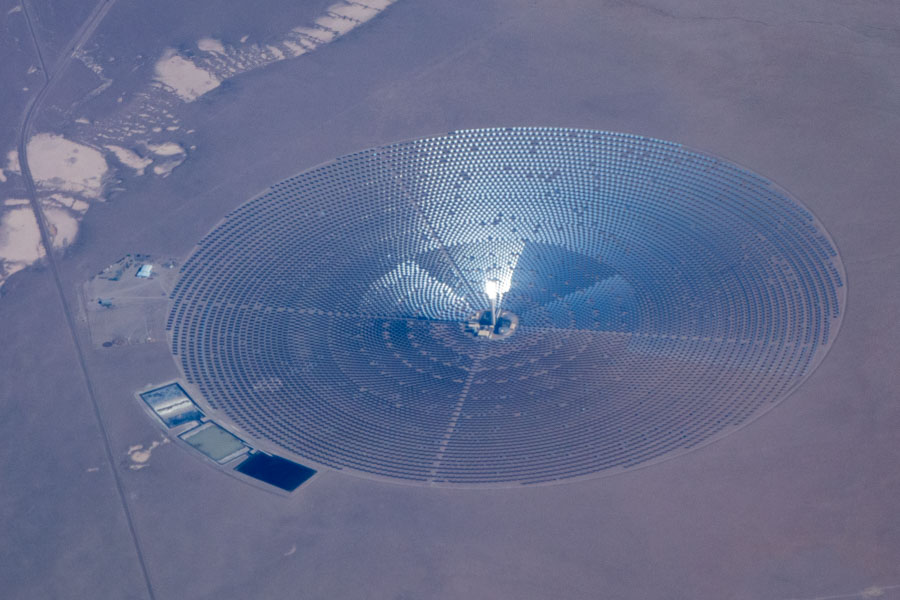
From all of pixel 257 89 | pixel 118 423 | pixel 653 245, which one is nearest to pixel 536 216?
pixel 653 245

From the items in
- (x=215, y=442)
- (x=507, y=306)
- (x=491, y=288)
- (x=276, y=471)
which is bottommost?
(x=276, y=471)

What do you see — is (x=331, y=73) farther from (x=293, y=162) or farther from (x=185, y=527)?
(x=185, y=527)

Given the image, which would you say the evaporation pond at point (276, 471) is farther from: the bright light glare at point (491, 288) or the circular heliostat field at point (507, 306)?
the bright light glare at point (491, 288)

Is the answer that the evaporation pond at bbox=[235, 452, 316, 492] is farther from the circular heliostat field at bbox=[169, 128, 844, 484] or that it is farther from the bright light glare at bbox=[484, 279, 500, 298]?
the bright light glare at bbox=[484, 279, 500, 298]

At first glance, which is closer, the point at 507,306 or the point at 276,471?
the point at 276,471

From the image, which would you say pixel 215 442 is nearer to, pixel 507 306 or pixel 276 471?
pixel 276 471

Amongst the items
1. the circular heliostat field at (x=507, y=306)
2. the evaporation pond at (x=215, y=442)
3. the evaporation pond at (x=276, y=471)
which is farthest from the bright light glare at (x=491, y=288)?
the evaporation pond at (x=215, y=442)

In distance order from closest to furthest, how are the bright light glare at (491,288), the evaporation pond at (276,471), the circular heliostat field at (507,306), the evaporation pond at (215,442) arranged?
the evaporation pond at (276,471) < the evaporation pond at (215,442) < the circular heliostat field at (507,306) < the bright light glare at (491,288)

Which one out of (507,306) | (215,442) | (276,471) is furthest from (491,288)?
(215,442)
